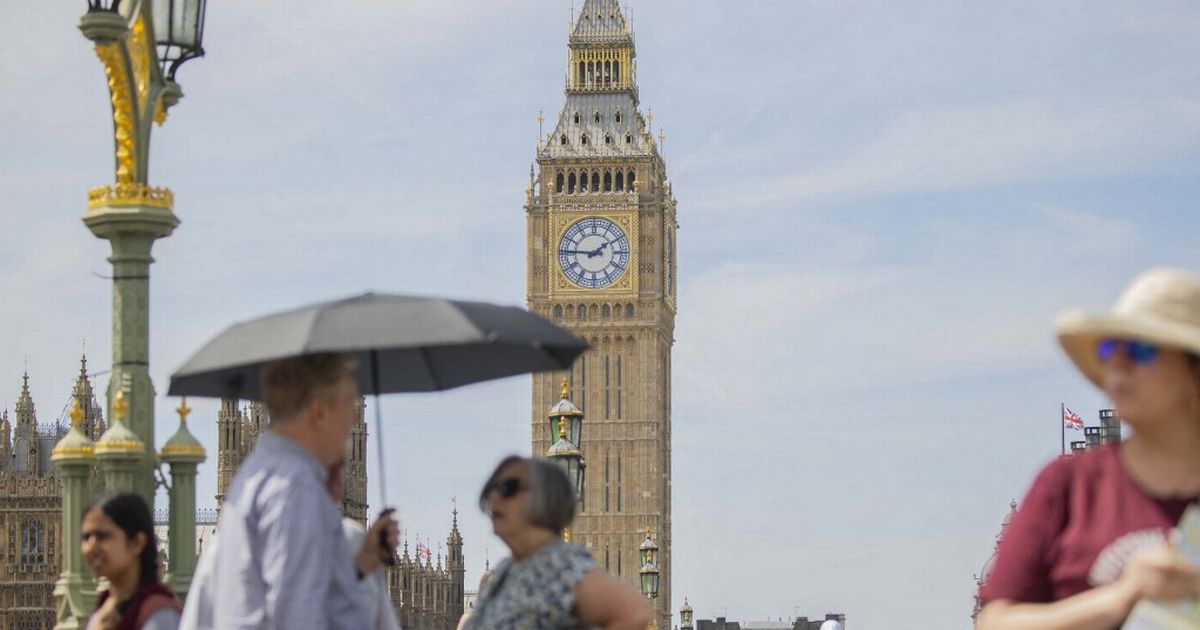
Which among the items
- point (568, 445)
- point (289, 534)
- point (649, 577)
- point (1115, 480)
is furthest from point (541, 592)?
point (649, 577)

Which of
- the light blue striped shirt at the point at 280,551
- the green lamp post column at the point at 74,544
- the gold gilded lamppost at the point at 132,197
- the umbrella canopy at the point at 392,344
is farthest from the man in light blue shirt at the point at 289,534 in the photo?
the gold gilded lamppost at the point at 132,197

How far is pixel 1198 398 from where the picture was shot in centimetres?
440

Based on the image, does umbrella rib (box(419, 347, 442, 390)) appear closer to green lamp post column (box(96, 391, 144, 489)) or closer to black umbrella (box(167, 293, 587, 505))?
black umbrella (box(167, 293, 587, 505))

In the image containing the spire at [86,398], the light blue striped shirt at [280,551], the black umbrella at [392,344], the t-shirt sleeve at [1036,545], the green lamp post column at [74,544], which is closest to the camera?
the t-shirt sleeve at [1036,545]

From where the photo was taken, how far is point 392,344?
580cm

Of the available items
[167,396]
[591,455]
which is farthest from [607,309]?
[167,396]

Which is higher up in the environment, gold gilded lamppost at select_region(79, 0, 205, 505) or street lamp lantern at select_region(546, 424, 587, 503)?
gold gilded lamppost at select_region(79, 0, 205, 505)

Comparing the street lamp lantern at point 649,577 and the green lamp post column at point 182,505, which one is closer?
the green lamp post column at point 182,505

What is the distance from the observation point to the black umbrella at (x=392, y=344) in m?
5.78

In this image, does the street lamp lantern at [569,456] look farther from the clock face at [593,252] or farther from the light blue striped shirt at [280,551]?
the clock face at [593,252]

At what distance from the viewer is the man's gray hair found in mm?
5625

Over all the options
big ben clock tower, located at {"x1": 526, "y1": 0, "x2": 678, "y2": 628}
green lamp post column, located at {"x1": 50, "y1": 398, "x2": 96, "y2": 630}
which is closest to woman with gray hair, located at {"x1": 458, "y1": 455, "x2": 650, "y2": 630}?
green lamp post column, located at {"x1": 50, "y1": 398, "x2": 96, "y2": 630}

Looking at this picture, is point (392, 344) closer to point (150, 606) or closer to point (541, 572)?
point (541, 572)

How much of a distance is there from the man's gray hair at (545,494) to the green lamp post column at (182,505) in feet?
20.4
